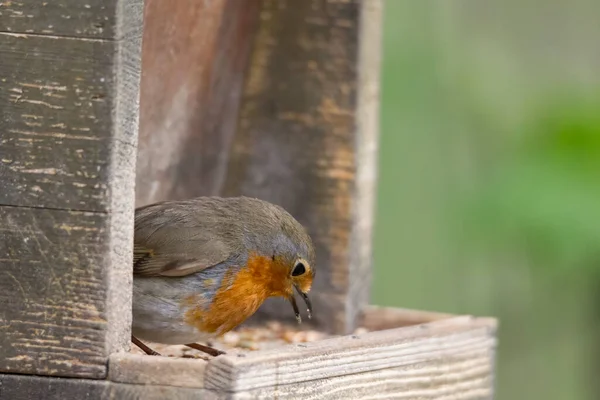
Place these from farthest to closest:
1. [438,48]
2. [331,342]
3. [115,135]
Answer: [438,48] → [331,342] → [115,135]

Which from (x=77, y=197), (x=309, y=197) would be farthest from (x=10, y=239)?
(x=309, y=197)

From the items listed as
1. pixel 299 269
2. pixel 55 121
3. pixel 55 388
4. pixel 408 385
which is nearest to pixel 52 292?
pixel 55 388

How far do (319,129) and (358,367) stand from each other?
1.25 metres

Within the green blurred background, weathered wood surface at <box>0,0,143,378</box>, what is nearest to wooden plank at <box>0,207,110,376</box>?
weathered wood surface at <box>0,0,143,378</box>

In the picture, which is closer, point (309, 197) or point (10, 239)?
point (10, 239)

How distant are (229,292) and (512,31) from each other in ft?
12.1

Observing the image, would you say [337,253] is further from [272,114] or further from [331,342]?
[331,342]

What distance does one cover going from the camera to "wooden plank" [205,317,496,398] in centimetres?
265

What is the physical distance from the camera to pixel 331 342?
298cm

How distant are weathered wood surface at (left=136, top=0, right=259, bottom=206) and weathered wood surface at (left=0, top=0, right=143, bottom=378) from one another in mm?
613

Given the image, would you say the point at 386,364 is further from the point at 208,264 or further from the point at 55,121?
the point at 55,121

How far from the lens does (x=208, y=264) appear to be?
3082 millimetres

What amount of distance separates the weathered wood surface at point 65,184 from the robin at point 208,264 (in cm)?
37

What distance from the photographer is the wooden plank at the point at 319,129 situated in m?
4.01
